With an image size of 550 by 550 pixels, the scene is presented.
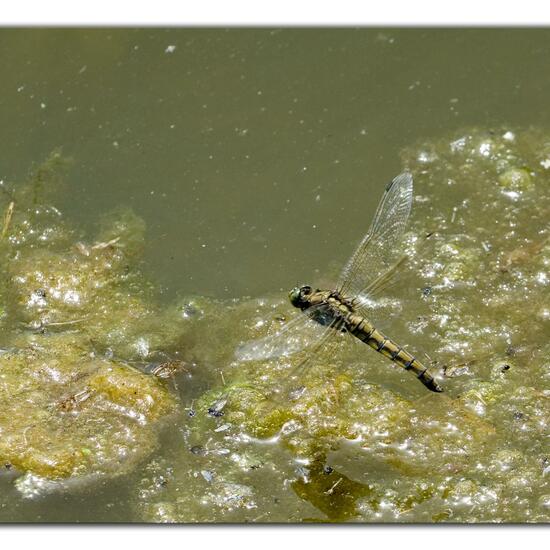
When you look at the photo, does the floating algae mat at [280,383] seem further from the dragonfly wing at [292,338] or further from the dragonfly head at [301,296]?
the dragonfly head at [301,296]

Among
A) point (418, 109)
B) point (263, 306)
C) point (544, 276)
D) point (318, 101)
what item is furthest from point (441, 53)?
point (263, 306)

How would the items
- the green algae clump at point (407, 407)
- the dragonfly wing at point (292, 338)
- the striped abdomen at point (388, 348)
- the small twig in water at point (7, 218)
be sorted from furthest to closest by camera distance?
the small twig in water at point (7, 218) → the striped abdomen at point (388, 348) → the dragonfly wing at point (292, 338) → the green algae clump at point (407, 407)

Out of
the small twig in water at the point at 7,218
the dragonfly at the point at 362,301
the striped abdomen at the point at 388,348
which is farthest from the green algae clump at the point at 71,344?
the striped abdomen at the point at 388,348

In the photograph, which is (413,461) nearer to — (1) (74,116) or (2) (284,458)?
(2) (284,458)

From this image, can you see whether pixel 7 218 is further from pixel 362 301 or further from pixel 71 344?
pixel 362 301

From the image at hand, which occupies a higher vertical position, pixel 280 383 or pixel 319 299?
→ pixel 319 299

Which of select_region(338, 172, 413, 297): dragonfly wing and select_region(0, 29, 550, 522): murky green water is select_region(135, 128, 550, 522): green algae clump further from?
select_region(338, 172, 413, 297): dragonfly wing

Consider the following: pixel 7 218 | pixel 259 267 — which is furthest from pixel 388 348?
pixel 7 218
